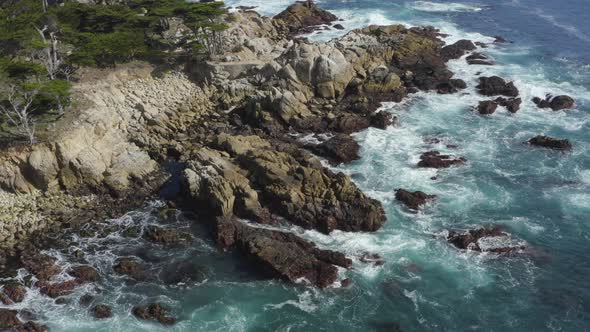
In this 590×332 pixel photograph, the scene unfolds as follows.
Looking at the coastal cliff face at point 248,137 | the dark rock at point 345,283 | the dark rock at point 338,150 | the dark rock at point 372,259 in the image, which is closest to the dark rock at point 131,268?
the coastal cliff face at point 248,137

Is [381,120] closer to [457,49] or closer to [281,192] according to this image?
[281,192]

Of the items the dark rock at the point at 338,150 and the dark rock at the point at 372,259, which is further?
the dark rock at the point at 338,150

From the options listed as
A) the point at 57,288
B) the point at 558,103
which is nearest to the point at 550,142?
the point at 558,103

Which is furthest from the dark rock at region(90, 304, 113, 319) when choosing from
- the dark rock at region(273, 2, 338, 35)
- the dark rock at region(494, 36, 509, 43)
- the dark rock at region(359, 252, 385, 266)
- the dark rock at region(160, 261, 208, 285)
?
the dark rock at region(494, 36, 509, 43)

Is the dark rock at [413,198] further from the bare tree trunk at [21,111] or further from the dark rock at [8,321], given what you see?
the bare tree trunk at [21,111]

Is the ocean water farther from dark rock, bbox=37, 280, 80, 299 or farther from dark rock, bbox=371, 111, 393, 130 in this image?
dark rock, bbox=371, 111, 393, 130

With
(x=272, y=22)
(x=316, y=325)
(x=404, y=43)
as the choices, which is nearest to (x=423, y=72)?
(x=404, y=43)
